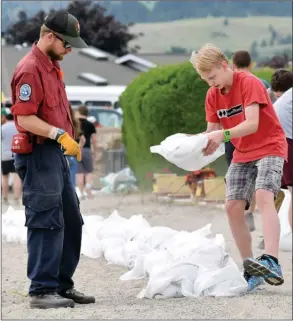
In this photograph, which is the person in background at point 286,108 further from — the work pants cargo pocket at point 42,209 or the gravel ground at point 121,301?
the work pants cargo pocket at point 42,209

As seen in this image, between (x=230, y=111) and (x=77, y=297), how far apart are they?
168cm

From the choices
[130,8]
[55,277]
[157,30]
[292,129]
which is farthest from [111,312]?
[157,30]

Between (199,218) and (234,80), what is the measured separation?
6.15 m

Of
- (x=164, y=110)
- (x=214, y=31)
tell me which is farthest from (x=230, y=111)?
(x=214, y=31)

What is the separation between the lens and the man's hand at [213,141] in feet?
22.2

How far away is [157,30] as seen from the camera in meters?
54.5

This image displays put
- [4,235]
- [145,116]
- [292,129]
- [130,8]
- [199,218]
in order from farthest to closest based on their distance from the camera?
[130,8], [145,116], [199,218], [4,235], [292,129]

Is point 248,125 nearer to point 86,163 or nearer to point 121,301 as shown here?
point 121,301

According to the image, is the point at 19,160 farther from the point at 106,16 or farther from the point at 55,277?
the point at 106,16

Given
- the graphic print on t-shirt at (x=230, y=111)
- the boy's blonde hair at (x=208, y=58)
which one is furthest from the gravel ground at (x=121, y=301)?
the boy's blonde hair at (x=208, y=58)

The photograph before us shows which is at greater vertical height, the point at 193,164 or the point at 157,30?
the point at 157,30

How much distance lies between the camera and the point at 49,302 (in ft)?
20.7

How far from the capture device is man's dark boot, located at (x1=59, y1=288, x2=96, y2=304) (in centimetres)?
662

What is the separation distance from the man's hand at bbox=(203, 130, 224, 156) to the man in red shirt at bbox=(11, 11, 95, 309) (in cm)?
97
